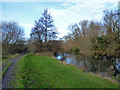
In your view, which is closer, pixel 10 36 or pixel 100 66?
pixel 100 66

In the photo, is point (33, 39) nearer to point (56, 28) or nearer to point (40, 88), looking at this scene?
point (56, 28)

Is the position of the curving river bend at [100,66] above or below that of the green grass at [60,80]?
below

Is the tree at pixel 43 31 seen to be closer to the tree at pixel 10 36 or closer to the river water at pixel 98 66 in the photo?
the tree at pixel 10 36

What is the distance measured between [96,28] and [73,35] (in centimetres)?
1857

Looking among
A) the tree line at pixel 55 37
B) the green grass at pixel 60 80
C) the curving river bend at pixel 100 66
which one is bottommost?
the curving river bend at pixel 100 66

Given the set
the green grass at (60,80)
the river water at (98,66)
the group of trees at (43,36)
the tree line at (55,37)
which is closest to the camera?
the green grass at (60,80)

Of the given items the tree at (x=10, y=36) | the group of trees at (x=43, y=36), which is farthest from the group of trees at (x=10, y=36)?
the group of trees at (x=43, y=36)

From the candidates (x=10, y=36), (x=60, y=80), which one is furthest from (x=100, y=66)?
(x=10, y=36)

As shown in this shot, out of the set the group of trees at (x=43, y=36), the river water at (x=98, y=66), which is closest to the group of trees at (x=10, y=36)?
the group of trees at (x=43, y=36)

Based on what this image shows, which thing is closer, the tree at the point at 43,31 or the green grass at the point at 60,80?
the green grass at the point at 60,80

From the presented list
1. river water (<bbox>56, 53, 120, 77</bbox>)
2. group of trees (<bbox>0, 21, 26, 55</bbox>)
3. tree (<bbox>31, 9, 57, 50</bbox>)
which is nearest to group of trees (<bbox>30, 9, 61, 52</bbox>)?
tree (<bbox>31, 9, 57, 50</bbox>)

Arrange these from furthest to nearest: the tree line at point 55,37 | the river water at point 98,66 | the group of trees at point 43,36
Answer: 1. the group of trees at point 43,36
2. the tree line at point 55,37
3. the river water at point 98,66

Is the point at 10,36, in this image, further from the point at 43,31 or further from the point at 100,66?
the point at 100,66

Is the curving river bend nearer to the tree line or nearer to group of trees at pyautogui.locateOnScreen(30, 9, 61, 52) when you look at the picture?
the tree line
